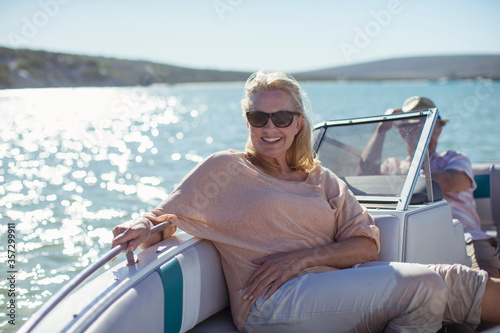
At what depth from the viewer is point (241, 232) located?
212 centimetres

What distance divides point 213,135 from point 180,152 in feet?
15.8

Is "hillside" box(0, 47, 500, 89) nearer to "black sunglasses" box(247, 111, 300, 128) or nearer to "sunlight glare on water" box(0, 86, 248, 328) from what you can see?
"sunlight glare on water" box(0, 86, 248, 328)

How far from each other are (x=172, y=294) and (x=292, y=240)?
551 mm

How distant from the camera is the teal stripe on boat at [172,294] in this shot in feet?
6.44

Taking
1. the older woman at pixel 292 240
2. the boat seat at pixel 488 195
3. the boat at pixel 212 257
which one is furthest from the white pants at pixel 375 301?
the boat seat at pixel 488 195

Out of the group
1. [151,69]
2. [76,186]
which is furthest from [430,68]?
[76,186]

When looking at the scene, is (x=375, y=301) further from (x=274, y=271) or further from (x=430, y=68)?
(x=430, y=68)

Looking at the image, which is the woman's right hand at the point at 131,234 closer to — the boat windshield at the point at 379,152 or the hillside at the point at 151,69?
the boat windshield at the point at 379,152

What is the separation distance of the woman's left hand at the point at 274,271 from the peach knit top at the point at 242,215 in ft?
0.12

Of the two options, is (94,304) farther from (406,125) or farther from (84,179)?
(84,179)

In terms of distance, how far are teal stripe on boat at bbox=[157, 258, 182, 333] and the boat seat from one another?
3.09 m

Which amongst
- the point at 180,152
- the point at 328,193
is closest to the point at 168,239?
the point at 328,193

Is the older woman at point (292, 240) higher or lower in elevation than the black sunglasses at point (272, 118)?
lower

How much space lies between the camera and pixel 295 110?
Answer: 7.70 feet
